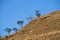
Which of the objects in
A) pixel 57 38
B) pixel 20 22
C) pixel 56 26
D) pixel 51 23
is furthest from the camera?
pixel 20 22

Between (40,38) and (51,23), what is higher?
(51,23)

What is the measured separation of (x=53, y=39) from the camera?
3738cm

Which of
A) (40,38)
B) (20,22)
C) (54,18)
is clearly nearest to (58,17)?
(54,18)

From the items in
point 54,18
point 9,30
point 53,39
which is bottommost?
point 53,39

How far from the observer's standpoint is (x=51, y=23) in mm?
53375

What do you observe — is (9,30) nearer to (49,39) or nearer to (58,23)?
(58,23)

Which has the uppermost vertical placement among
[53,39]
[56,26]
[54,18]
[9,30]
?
[9,30]

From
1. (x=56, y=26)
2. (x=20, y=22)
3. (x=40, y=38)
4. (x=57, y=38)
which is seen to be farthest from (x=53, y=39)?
(x=20, y=22)

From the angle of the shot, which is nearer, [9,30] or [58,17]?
[58,17]

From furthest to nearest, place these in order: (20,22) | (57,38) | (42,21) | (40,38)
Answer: (20,22) → (42,21) → (40,38) → (57,38)

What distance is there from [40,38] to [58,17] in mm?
17545

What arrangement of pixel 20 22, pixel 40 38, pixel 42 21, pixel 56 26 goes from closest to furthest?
pixel 40 38 < pixel 56 26 < pixel 42 21 < pixel 20 22

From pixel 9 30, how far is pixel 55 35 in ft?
196

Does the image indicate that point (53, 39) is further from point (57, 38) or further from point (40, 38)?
point (40, 38)
